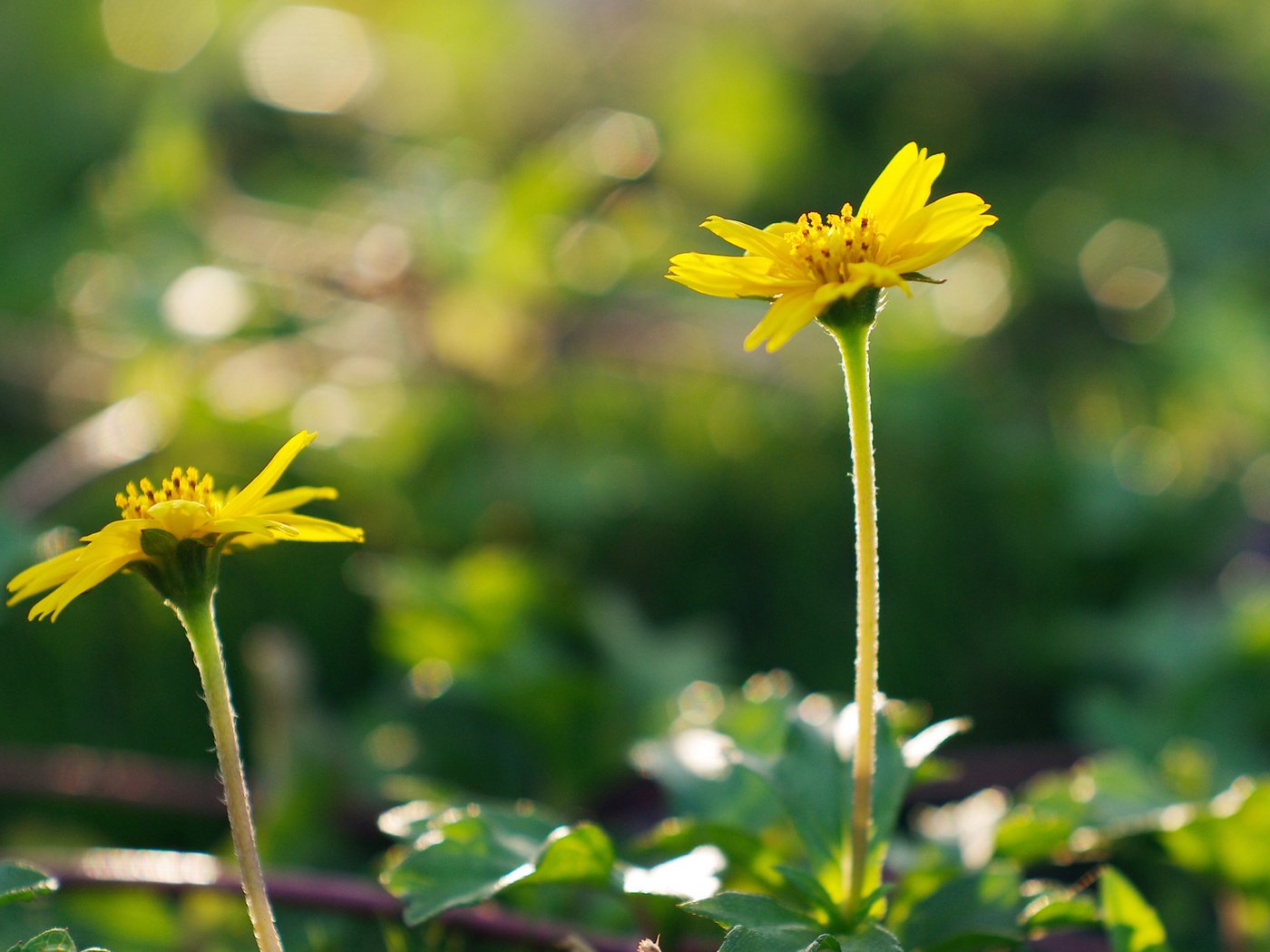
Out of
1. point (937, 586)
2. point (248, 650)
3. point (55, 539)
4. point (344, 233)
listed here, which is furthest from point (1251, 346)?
point (55, 539)

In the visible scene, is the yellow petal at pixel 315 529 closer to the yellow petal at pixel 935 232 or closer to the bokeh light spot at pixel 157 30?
the yellow petal at pixel 935 232

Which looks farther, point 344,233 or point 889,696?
point 344,233

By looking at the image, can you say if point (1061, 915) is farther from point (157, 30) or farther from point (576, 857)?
point (157, 30)

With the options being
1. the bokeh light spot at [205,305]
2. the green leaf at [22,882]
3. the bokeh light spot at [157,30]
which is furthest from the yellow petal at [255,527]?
the bokeh light spot at [157,30]

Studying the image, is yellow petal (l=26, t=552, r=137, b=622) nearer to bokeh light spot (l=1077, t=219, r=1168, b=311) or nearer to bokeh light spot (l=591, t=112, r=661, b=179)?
bokeh light spot (l=591, t=112, r=661, b=179)

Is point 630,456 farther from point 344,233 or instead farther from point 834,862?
point 834,862

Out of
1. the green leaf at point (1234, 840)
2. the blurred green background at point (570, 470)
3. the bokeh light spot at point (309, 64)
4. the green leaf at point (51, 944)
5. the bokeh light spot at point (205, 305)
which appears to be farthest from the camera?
the bokeh light spot at point (309, 64)

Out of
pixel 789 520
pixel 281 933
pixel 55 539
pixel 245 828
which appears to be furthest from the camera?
pixel 789 520

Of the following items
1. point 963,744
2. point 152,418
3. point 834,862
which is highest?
point 152,418

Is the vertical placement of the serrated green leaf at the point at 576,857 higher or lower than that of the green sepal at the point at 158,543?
lower
